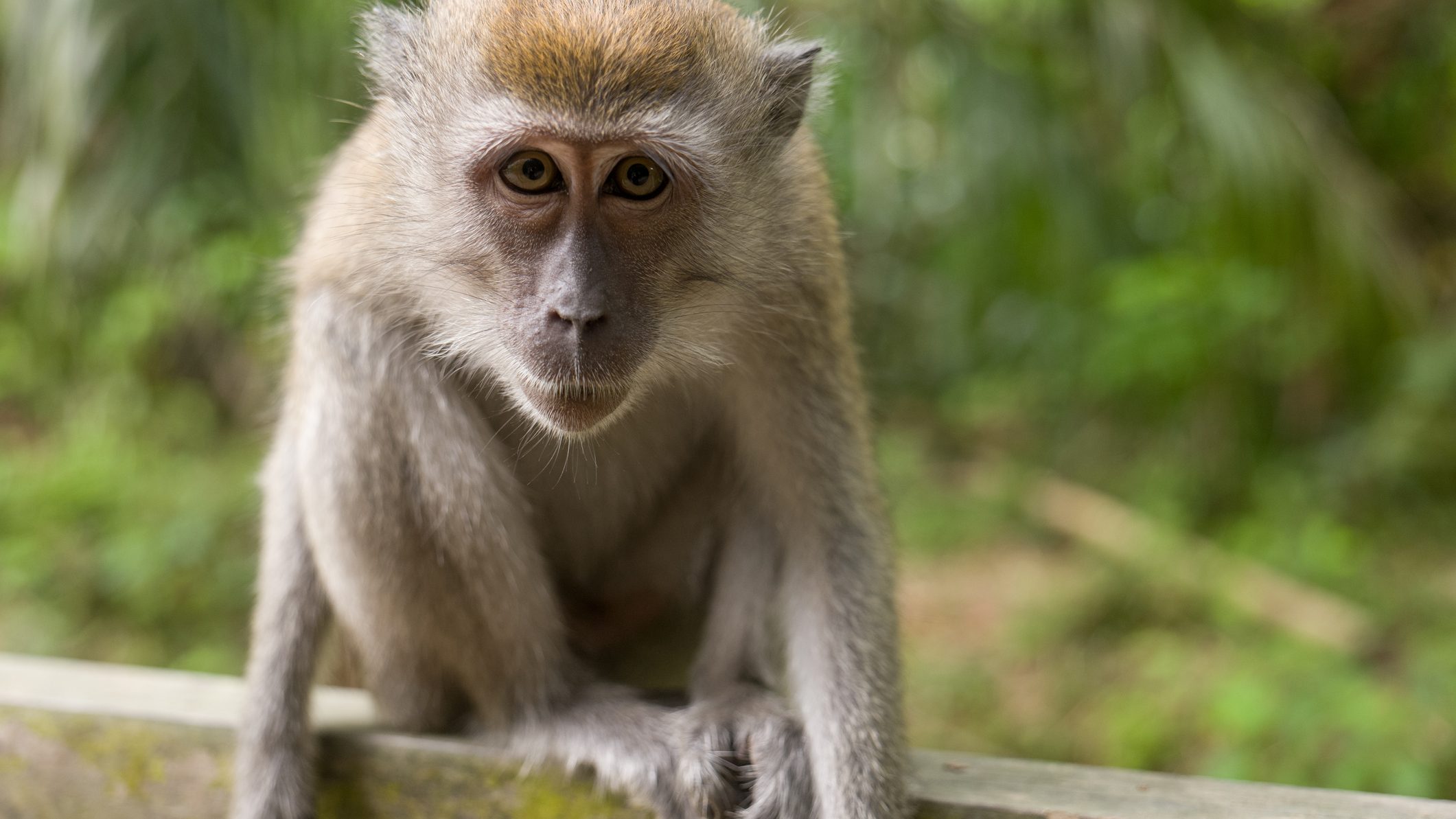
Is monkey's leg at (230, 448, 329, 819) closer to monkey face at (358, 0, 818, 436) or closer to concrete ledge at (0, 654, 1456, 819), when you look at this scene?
concrete ledge at (0, 654, 1456, 819)

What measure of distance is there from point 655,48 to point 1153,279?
4535mm

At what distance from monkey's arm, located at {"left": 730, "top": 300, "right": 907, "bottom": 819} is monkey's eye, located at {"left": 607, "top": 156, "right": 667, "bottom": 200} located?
53cm

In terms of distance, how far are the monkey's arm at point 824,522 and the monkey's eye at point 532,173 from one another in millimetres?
701

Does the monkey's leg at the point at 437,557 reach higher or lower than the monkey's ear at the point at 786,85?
lower

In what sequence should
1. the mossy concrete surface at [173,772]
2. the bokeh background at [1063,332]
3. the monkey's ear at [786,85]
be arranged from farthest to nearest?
the bokeh background at [1063,332]
the mossy concrete surface at [173,772]
the monkey's ear at [786,85]

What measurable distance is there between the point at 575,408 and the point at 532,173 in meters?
0.50

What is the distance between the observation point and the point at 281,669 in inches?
122

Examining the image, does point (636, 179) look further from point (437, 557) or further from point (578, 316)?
point (437, 557)

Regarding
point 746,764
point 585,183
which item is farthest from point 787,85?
point 746,764

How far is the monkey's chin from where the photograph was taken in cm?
261

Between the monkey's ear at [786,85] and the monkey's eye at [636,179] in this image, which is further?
the monkey's ear at [786,85]

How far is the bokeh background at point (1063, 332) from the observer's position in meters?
5.41

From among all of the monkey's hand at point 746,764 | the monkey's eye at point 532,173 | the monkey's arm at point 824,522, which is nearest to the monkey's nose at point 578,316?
the monkey's eye at point 532,173

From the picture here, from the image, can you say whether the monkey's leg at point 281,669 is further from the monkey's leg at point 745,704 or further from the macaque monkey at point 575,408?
the monkey's leg at point 745,704
